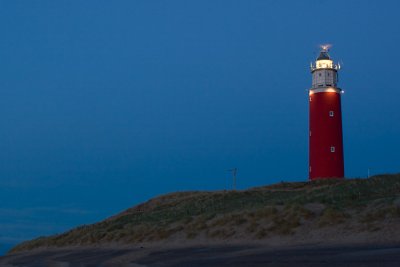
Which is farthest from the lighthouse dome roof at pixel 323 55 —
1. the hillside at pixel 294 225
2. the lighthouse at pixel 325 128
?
the hillside at pixel 294 225

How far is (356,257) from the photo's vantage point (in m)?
14.3

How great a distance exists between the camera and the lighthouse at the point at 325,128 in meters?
52.0

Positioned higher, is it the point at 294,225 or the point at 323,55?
the point at 323,55

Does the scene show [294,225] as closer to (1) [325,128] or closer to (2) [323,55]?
(1) [325,128]

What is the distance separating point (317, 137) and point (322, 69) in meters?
7.38

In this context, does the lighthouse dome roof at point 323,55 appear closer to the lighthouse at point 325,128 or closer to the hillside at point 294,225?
the lighthouse at point 325,128

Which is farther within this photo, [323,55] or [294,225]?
[323,55]

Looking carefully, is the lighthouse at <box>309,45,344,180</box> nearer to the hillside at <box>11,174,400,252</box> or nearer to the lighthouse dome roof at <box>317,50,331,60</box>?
the lighthouse dome roof at <box>317,50,331,60</box>

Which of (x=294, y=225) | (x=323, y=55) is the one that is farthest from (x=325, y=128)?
(x=294, y=225)

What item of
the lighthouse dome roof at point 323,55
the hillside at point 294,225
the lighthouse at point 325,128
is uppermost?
the lighthouse dome roof at point 323,55

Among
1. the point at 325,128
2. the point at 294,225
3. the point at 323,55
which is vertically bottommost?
the point at 294,225

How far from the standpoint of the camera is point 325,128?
52.7m

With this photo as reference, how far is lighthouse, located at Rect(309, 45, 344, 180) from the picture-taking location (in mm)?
52031

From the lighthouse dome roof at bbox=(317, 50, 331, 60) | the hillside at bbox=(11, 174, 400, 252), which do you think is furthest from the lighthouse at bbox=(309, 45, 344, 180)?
the hillside at bbox=(11, 174, 400, 252)
